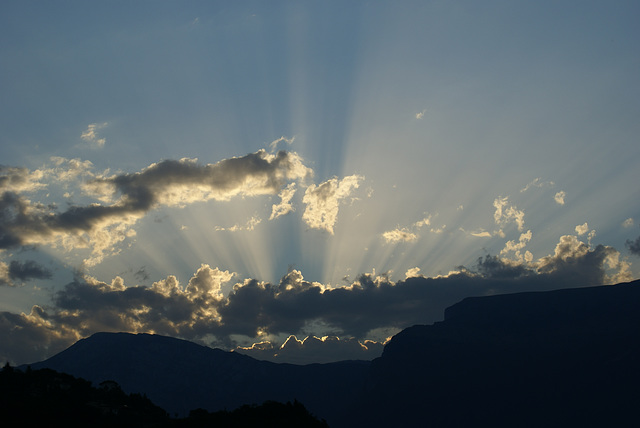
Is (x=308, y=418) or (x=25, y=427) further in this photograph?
(x=308, y=418)

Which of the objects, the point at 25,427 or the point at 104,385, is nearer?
the point at 25,427

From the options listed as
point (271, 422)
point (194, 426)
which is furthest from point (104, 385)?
point (271, 422)

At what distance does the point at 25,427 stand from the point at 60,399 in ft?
77.6

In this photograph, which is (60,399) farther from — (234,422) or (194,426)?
(234,422)

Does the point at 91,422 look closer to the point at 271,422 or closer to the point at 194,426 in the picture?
the point at 194,426

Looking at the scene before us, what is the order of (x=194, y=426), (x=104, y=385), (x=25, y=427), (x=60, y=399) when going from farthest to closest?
(x=104, y=385) → (x=60, y=399) → (x=194, y=426) → (x=25, y=427)

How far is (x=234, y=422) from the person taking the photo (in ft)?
361

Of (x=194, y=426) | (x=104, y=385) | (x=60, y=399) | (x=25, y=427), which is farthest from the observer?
(x=104, y=385)

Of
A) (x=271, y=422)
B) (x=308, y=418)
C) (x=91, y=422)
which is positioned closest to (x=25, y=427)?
(x=91, y=422)

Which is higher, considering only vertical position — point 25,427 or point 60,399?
point 60,399

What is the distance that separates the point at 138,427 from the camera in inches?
4434

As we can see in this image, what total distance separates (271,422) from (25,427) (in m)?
47.6

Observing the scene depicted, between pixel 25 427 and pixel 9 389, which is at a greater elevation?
pixel 9 389

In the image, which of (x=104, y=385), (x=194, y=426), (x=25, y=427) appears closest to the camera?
(x=25, y=427)
